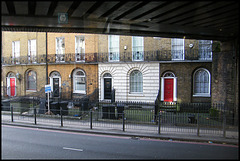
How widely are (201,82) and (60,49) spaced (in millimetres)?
13119

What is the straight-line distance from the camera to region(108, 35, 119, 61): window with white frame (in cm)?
1644

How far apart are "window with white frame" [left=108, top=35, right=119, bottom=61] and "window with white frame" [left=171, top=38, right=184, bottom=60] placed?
184 inches

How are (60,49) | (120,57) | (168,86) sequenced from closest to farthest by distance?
(168,86)
(120,57)
(60,49)

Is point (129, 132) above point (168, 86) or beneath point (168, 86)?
beneath

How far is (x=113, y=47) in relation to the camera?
1658 cm

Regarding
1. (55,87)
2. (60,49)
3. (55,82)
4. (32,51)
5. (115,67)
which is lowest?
(55,87)

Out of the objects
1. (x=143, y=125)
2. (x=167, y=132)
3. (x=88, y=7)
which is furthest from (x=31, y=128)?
(x=88, y=7)

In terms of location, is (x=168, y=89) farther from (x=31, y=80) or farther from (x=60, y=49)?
(x=31, y=80)

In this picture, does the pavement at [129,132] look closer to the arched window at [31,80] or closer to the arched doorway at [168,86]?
the arched doorway at [168,86]

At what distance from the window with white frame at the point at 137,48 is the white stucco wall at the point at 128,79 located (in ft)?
1.78

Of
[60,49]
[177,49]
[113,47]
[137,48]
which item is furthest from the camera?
[60,49]

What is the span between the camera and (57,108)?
11.7 metres

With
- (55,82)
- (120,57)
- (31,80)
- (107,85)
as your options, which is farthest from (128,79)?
(31,80)

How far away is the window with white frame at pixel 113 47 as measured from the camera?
16.4 m
